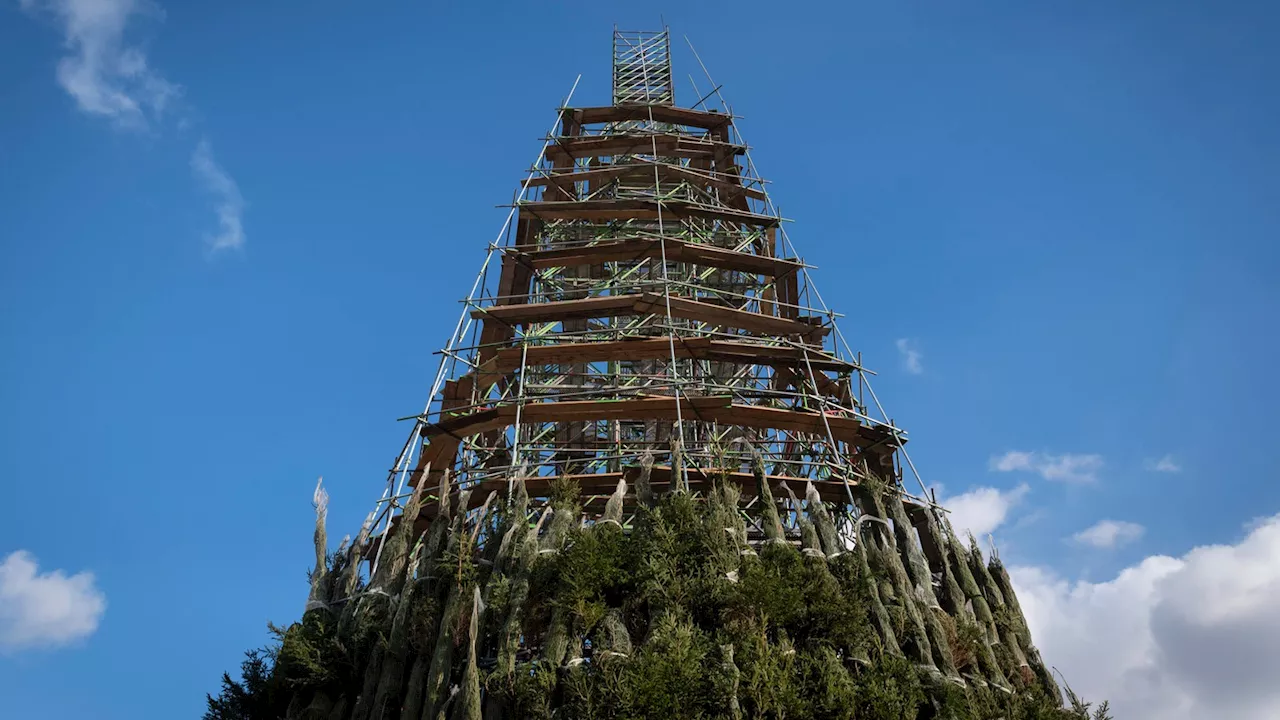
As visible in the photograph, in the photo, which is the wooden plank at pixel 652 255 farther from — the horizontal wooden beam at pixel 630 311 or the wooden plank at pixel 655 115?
the wooden plank at pixel 655 115

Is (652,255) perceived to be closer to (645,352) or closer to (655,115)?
(645,352)

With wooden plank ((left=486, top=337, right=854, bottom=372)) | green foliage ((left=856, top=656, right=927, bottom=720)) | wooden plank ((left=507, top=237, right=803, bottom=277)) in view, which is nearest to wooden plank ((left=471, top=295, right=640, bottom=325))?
wooden plank ((left=486, top=337, right=854, bottom=372))

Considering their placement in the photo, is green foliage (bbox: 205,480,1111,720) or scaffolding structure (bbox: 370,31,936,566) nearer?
green foliage (bbox: 205,480,1111,720)

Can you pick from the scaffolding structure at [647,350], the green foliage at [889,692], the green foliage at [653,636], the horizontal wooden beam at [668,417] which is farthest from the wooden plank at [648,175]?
the green foliage at [889,692]

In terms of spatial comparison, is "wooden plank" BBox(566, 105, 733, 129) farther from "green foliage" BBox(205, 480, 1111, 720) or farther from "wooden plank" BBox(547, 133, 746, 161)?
"green foliage" BBox(205, 480, 1111, 720)

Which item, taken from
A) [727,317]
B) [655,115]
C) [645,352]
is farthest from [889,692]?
[655,115]

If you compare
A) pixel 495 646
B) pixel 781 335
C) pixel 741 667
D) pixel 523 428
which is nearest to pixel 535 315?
pixel 523 428

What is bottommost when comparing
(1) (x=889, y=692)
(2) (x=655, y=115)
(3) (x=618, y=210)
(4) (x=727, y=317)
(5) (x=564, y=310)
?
(1) (x=889, y=692)

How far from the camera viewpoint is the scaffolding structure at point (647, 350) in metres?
16.0

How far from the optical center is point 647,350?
17.5 meters

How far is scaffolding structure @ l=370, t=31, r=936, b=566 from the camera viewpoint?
16.0 m

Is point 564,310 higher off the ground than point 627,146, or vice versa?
point 627,146

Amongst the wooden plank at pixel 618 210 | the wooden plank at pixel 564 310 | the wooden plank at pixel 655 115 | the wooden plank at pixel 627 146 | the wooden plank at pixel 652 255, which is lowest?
the wooden plank at pixel 564 310

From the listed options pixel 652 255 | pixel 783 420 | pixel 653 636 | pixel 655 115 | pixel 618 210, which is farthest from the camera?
pixel 655 115
